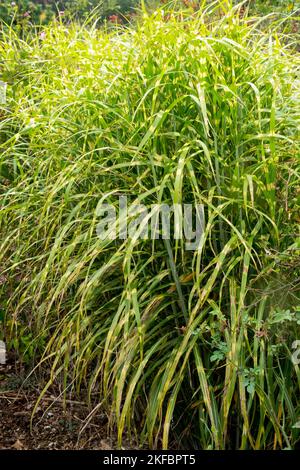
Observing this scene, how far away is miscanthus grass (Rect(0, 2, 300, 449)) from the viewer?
2.41m

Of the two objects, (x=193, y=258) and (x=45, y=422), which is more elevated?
(x=193, y=258)

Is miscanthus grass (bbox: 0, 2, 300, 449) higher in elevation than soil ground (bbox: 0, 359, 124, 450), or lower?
higher

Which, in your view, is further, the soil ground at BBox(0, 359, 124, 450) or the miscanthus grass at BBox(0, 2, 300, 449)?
the soil ground at BBox(0, 359, 124, 450)

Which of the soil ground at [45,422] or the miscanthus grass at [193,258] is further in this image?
the soil ground at [45,422]

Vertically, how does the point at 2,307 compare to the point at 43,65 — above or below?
below

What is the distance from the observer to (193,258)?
2467mm

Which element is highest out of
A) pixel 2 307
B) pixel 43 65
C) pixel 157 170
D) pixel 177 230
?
pixel 43 65

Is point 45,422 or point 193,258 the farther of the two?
point 45,422

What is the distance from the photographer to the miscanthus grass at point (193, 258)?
241 cm

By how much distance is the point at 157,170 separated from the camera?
273 centimetres

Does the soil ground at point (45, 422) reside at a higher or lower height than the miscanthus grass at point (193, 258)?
lower
